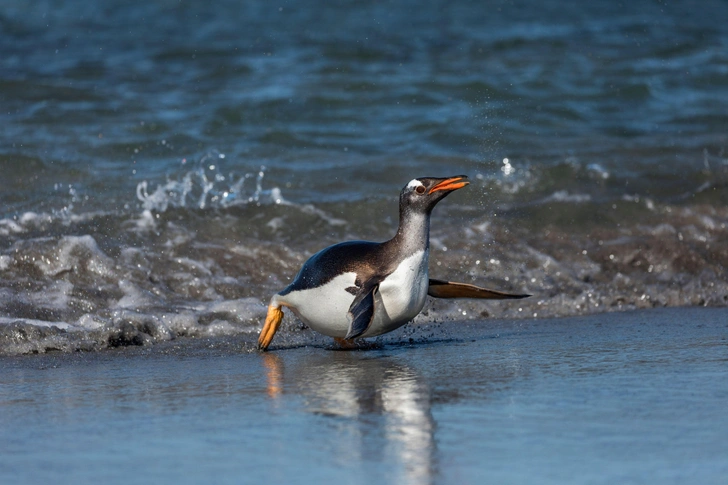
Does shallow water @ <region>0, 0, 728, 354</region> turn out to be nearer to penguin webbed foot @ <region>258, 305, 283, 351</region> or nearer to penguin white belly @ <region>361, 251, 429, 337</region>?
penguin webbed foot @ <region>258, 305, 283, 351</region>

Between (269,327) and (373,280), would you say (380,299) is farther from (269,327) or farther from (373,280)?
(269,327)

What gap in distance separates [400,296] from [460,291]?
0.60 m

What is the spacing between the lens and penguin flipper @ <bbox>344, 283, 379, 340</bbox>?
4285mm

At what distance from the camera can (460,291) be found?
5066 millimetres

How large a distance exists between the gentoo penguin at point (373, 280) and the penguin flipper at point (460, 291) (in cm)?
20

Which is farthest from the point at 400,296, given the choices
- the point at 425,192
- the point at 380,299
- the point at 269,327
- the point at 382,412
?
the point at 382,412

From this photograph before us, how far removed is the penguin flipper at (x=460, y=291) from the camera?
5023mm

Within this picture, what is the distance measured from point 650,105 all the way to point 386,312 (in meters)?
7.63

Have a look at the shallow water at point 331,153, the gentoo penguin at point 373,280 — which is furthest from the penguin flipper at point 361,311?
the shallow water at point 331,153

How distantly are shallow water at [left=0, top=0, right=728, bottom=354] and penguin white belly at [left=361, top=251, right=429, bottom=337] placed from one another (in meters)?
1.08

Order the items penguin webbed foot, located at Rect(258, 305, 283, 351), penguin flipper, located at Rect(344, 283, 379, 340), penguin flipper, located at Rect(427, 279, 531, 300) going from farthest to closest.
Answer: penguin flipper, located at Rect(427, 279, 531, 300) → penguin webbed foot, located at Rect(258, 305, 283, 351) → penguin flipper, located at Rect(344, 283, 379, 340)

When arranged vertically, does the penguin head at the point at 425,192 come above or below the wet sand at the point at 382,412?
above

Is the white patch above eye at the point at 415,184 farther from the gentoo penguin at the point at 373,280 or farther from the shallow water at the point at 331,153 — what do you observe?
the shallow water at the point at 331,153

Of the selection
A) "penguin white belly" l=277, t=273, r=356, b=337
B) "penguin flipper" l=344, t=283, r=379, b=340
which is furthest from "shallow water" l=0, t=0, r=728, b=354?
"penguin flipper" l=344, t=283, r=379, b=340
